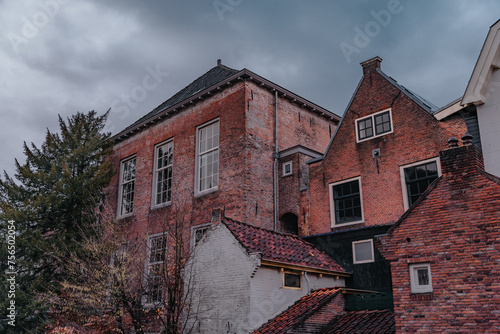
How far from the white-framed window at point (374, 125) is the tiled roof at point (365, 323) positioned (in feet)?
24.0

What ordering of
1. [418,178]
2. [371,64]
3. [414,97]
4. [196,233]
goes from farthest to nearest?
[196,233] → [371,64] → [414,97] → [418,178]

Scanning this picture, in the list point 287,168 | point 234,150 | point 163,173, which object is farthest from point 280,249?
point 163,173

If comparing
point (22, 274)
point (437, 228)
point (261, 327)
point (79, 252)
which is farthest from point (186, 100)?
point (437, 228)

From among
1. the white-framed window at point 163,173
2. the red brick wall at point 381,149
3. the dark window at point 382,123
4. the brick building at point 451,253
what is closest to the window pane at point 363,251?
the red brick wall at point 381,149

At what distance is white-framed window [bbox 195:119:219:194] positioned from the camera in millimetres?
20500

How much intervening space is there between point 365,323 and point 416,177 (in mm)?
6288

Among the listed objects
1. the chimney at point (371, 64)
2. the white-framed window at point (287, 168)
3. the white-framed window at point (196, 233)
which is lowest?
the white-framed window at point (196, 233)

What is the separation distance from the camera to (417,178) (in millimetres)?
15953

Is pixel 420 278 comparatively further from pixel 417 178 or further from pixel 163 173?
pixel 163 173

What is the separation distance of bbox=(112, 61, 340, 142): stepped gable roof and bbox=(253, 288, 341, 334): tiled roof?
10296 mm

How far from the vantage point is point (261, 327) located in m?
12.5

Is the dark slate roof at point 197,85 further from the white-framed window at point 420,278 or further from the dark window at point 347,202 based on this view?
the white-framed window at point 420,278

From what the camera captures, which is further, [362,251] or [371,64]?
[371,64]

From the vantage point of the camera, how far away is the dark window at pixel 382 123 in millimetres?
17156
